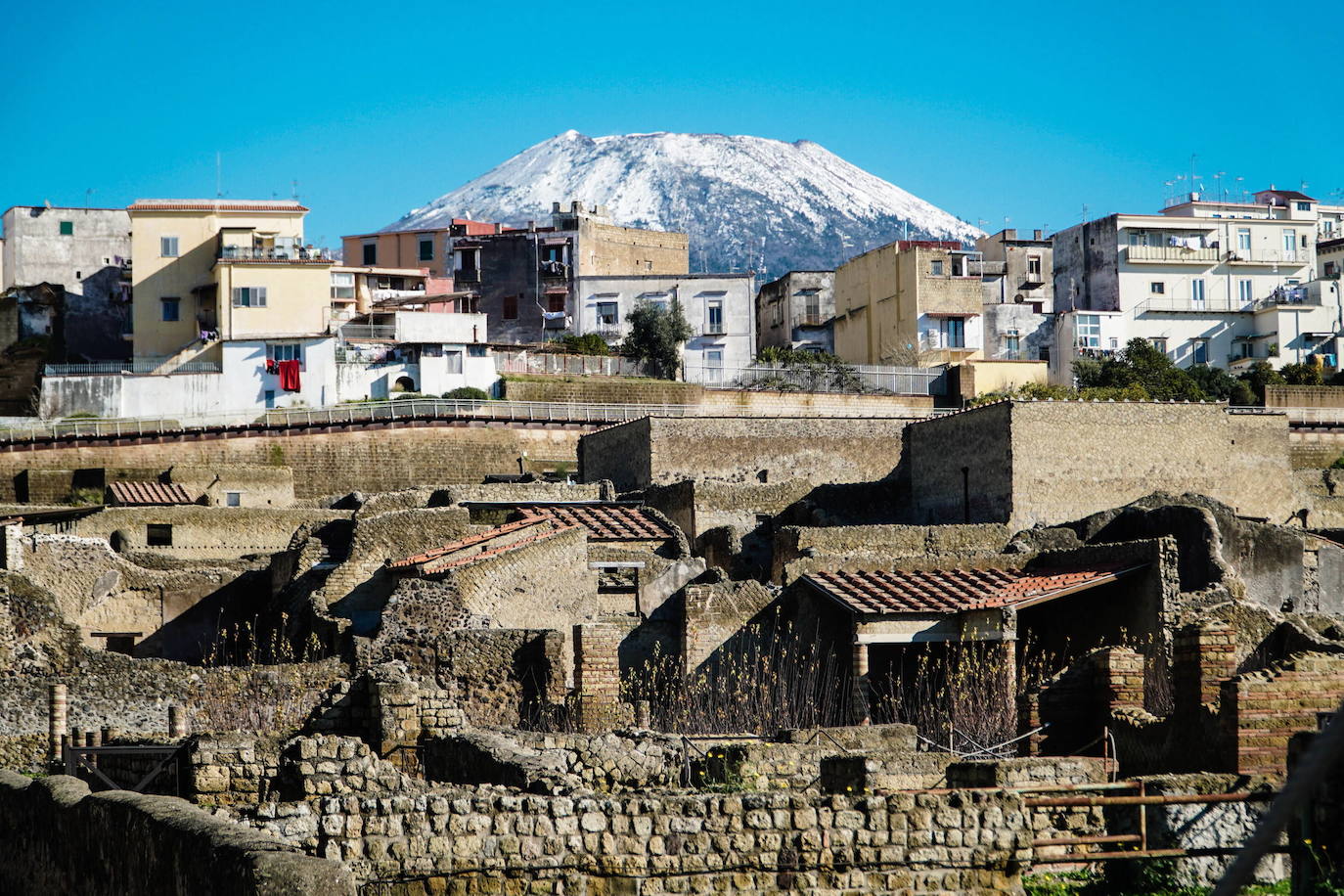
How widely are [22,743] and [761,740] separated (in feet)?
28.1

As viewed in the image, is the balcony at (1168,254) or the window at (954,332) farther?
the balcony at (1168,254)

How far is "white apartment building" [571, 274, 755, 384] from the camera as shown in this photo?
78.4m

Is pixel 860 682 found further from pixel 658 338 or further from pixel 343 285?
pixel 343 285

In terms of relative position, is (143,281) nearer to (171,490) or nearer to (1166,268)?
(171,490)

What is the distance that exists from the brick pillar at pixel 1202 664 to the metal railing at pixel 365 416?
43187 millimetres

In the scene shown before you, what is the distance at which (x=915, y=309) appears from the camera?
248 feet

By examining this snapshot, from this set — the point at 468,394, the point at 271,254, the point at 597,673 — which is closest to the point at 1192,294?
the point at 468,394

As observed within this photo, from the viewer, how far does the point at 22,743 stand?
2050cm

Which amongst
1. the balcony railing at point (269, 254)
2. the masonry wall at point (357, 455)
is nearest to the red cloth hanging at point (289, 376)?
the masonry wall at point (357, 455)

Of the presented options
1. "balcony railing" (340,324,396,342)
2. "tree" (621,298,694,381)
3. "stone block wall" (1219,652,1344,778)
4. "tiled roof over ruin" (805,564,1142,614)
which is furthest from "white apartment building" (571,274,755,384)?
"stone block wall" (1219,652,1344,778)

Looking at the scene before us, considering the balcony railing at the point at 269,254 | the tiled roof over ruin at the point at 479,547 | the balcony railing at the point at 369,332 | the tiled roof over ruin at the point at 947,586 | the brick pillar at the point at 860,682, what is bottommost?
the brick pillar at the point at 860,682

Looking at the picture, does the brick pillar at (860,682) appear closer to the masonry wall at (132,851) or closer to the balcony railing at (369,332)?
the masonry wall at (132,851)

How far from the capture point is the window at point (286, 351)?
219ft

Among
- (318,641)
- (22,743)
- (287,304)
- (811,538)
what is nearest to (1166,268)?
(287,304)
